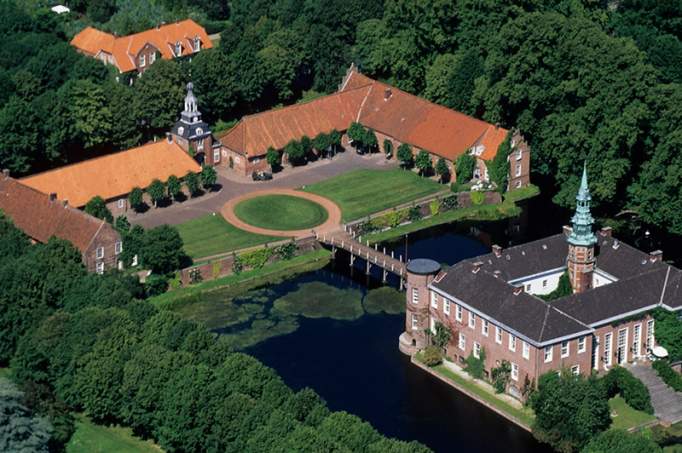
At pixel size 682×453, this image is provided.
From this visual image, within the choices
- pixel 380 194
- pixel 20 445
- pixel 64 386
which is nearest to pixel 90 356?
pixel 64 386

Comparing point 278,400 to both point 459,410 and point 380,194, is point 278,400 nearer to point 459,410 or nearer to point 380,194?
point 459,410

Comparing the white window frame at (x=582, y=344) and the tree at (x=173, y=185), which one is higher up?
the white window frame at (x=582, y=344)

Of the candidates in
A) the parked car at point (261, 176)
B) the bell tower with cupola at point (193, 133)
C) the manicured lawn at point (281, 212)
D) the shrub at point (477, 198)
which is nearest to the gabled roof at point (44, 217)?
the manicured lawn at point (281, 212)

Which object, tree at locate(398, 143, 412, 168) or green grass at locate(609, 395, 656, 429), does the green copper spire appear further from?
tree at locate(398, 143, 412, 168)

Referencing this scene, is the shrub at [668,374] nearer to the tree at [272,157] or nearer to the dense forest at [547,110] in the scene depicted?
the dense forest at [547,110]

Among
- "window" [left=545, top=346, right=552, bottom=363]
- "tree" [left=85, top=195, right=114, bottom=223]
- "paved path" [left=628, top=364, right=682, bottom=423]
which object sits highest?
"window" [left=545, top=346, right=552, bottom=363]

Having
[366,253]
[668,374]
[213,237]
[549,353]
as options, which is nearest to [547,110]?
[366,253]

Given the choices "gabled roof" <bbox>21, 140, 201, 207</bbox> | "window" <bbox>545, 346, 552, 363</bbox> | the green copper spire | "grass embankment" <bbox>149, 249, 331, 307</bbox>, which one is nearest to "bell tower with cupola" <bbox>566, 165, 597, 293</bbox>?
the green copper spire

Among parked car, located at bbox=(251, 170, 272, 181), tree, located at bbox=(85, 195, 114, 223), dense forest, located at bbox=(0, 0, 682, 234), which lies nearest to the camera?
tree, located at bbox=(85, 195, 114, 223)
